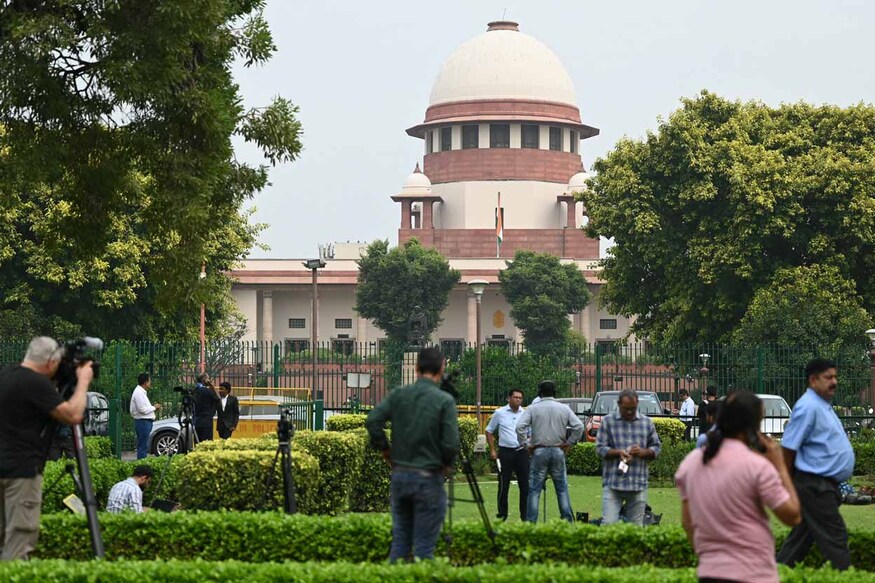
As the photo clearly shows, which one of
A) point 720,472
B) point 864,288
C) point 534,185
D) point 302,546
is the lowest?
point 302,546

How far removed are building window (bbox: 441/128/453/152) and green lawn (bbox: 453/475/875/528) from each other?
59.7 meters

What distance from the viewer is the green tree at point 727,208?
35.4m

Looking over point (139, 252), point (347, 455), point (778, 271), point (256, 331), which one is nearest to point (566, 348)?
point (778, 271)

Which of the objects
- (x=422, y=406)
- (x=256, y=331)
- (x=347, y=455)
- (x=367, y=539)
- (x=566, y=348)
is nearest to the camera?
(x=422, y=406)

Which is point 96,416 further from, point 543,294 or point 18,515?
point 543,294

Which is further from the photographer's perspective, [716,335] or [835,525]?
[716,335]

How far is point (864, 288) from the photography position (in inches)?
1406

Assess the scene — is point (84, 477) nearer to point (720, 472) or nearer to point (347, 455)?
point (720, 472)

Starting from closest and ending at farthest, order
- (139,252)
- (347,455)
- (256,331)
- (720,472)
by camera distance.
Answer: (720,472) < (347,455) < (139,252) < (256,331)

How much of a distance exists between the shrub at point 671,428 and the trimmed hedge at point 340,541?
11643mm

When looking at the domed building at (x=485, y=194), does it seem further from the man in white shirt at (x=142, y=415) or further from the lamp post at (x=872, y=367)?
the man in white shirt at (x=142, y=415)

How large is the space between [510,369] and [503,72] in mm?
51013

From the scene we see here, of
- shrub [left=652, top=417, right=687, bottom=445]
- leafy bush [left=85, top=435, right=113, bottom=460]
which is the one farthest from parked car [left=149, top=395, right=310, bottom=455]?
shrub [left=652, top=417, right=687, bottom=445]

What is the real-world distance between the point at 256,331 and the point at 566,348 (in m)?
47.9
